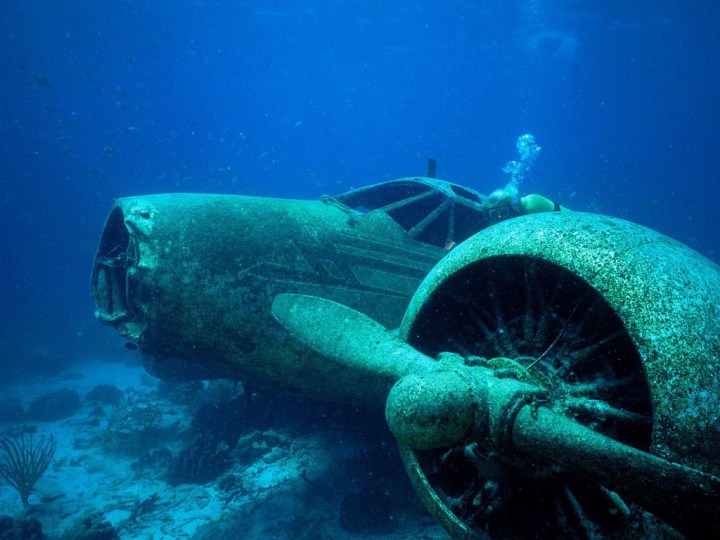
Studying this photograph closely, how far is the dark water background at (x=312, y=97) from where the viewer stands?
41.4 metres

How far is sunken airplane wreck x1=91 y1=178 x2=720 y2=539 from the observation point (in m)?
1.48

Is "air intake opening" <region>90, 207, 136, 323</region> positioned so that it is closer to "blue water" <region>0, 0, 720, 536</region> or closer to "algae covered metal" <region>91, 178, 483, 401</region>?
"algae covered metal" <region>91, 178, 483, 401</region>

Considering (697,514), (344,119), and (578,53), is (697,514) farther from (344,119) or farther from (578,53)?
(344,119)

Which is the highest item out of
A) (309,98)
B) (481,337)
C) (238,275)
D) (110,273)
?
(309,98)

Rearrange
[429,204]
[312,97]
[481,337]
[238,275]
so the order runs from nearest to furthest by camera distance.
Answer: [481,337], [238,275], [429,204], [312,97]

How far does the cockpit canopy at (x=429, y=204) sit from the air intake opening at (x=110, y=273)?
246 centimetres

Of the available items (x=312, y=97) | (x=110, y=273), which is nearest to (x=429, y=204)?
(x=110, y=273)

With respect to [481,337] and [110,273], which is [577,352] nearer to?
[481,337]

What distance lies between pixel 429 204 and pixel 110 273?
4223mm

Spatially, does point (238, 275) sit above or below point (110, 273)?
above

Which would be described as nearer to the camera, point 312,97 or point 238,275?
point 238,275

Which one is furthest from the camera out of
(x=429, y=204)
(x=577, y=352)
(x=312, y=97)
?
(x=312, y=97)

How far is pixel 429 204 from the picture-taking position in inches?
232

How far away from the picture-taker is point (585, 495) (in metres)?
1.98
